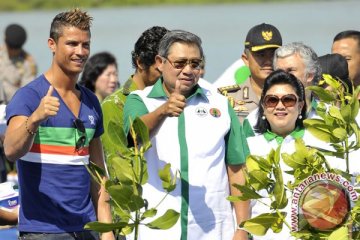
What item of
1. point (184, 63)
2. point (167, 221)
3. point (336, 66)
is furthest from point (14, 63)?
point (167, 221)

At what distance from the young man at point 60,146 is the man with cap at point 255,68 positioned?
1.67m

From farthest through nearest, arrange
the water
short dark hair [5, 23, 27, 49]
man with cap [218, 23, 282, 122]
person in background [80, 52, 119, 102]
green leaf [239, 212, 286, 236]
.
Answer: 1. the water
2. short dark hair [5, 23, 27, 49]
3. person in background [80, 52, 119, 102]
4. man with cap [218, 23, 282, 122]
5. green leaf [239, 212, 286, 236]

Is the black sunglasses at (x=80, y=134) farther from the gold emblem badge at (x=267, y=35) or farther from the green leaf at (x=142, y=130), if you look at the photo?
the gold emblem badge at (x=267, y=35)

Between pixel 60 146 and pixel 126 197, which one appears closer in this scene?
pixel 126 197

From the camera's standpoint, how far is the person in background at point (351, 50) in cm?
846

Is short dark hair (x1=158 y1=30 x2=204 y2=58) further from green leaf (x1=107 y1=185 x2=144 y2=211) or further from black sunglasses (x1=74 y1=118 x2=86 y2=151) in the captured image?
green leaf (x1=107 y1=185 x2=144 y2=211)

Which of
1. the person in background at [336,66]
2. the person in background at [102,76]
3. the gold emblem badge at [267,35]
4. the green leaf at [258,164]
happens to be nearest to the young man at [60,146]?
the green leaf at [258,164]

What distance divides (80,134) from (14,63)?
8562mm

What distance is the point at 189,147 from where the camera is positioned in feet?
18.2

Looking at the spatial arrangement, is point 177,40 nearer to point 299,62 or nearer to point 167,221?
point 167,221

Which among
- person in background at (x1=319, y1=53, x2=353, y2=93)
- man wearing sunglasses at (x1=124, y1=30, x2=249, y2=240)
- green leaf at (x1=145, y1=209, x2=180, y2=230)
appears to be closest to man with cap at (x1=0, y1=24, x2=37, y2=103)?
person in background at (x1=319, y1=53, x2=353, y2=93)

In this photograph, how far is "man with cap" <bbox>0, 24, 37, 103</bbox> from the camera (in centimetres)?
1367

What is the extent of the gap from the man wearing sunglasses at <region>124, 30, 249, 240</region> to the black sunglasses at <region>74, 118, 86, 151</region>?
205 mm

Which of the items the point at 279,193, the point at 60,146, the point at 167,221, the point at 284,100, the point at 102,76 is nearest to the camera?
the point at 279,193
